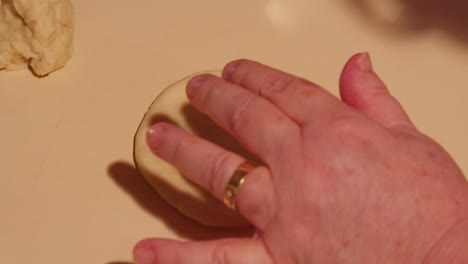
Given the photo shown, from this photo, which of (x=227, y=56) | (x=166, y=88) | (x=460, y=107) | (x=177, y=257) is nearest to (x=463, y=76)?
(x=460, y=107)

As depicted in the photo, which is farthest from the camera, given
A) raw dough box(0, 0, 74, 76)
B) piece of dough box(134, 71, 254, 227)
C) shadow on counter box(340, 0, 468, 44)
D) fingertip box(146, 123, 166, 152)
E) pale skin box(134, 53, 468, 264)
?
shadow on counter box(340, 0, 468, 44)

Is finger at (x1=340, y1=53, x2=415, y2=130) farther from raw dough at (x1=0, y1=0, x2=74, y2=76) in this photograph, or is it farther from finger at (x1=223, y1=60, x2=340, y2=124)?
raw dough at (x1=0, y1=0, x2=74, y2=76)

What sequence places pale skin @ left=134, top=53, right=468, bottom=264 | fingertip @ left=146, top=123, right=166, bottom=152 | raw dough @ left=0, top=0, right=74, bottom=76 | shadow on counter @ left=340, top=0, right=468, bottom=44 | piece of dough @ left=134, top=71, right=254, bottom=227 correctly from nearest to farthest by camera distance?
pale skin @ left=134, top=53, right=468, bottom=264
fingertip @ left=146, top=123, right=166, bottom=152
piece of dough @ left=134, top=71, right=254, bottom=227
raw dough @ left=0, top=0, right=74, bottom=76
shadow on counter @ left=340, top=0, right=468, bottom=44

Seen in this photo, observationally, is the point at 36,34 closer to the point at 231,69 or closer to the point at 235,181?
the point at 231,69

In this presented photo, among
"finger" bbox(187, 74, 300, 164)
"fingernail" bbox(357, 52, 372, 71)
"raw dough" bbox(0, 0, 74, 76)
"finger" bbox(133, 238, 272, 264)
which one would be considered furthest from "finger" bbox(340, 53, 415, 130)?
"raw dough" bbox(0, 0, 74, 76)

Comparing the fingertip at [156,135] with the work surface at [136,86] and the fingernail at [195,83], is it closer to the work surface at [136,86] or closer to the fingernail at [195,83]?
the fingernail at [195,83]

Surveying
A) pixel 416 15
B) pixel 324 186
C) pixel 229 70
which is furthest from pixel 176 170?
pixel 416 15
